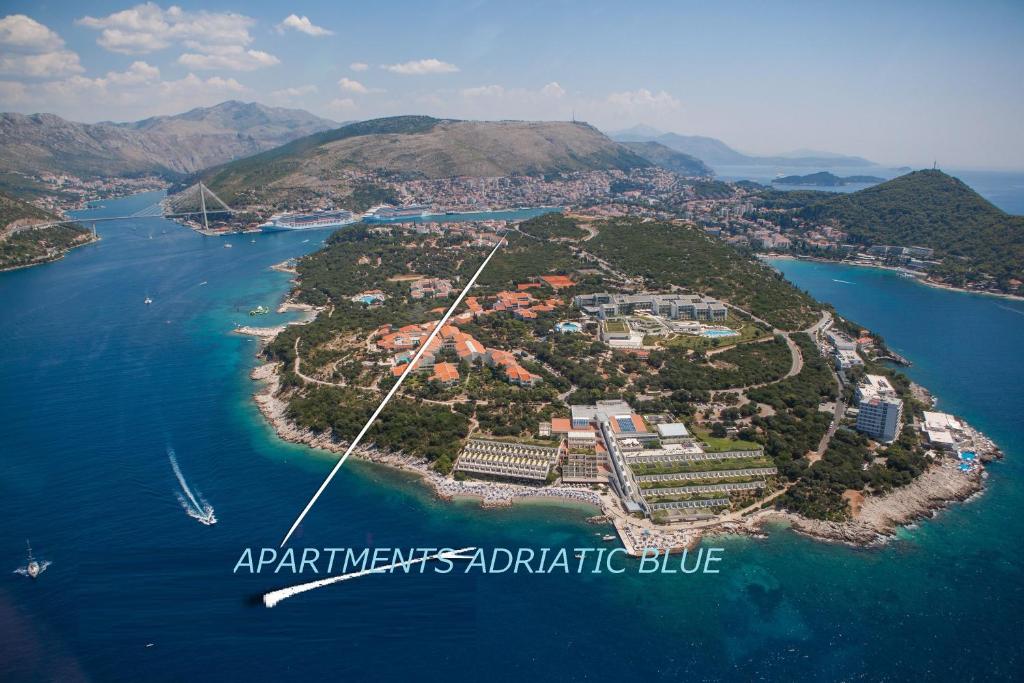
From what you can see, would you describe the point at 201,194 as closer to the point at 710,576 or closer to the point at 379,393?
the point at 379,393

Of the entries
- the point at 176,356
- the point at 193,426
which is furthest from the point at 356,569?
the point at 176,356

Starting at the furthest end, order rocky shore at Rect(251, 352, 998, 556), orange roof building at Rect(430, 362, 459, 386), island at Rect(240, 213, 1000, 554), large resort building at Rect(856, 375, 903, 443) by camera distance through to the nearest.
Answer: orange roof building at Rect(430, 362, 459, 386)
large resort building at Rect(856, 375, 903, 443)
island at Rect(240, 213, 1000, 554)
rocky shore at Rect(251, 352, 998, 556)

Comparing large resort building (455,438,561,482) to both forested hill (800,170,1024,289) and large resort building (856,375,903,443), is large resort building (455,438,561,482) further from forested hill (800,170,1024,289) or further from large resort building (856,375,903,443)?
forested hill (800,170,1024,289)

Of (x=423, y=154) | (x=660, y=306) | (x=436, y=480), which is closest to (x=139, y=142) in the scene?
(x=423, y=154)

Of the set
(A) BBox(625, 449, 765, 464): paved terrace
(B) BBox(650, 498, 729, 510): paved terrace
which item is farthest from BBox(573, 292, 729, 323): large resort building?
(B) BBox(650, 498, 729, 510): paved terrace

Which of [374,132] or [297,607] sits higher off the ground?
[374,132]

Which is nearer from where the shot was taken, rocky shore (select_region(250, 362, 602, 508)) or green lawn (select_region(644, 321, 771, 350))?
rocky shore (select_region(250, 362, 602, 508))

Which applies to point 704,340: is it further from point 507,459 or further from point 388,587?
point 388,587
